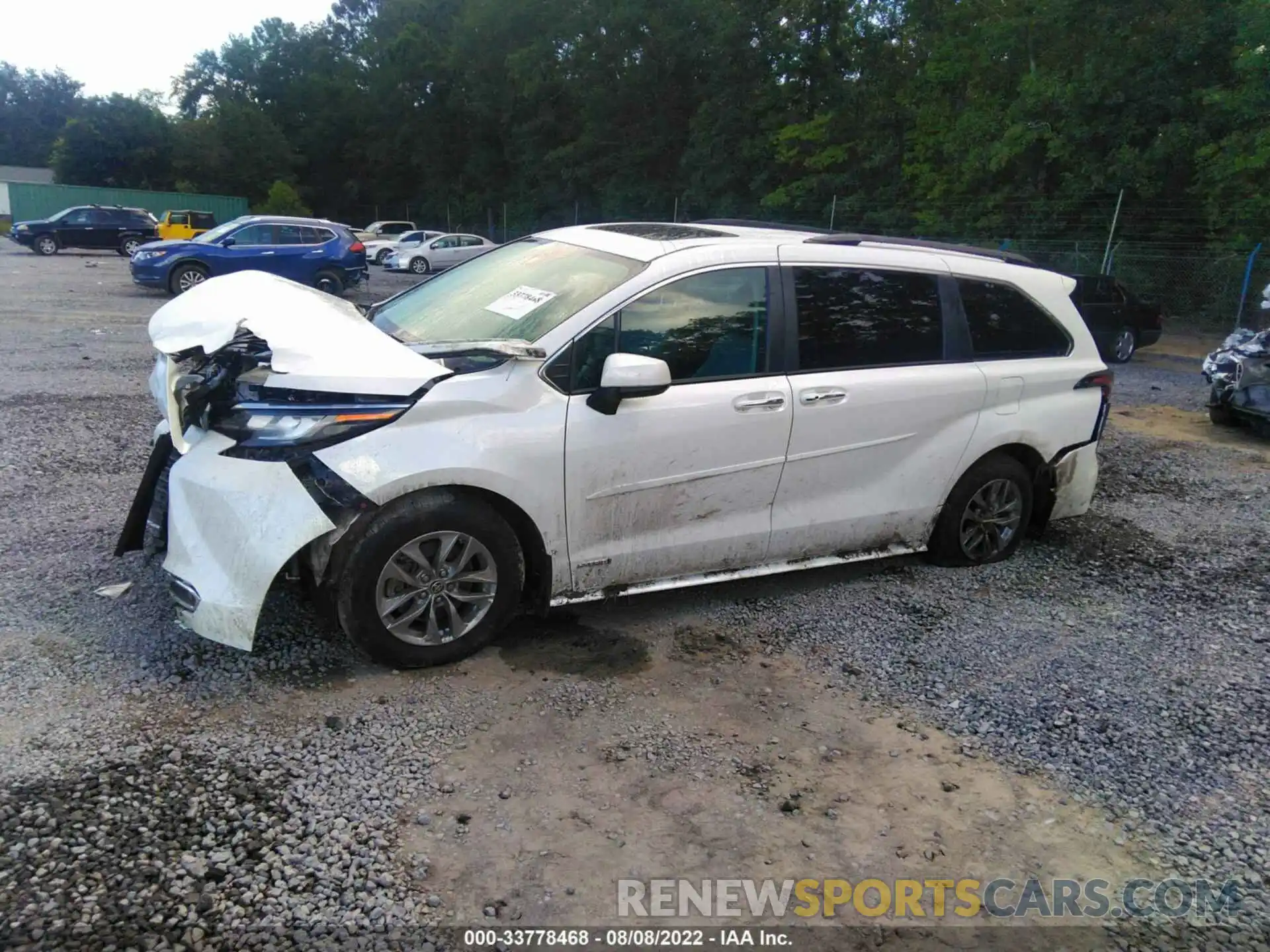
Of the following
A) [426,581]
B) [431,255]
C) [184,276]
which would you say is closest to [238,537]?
[426,581]

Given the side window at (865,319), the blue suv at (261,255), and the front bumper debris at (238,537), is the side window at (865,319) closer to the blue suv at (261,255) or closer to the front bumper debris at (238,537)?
the front bumper debris at (238,537)

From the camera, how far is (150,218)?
1107 inches

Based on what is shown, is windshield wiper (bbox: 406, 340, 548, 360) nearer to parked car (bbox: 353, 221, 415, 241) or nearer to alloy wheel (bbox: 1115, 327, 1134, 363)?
alloy wheel (bbox: 1115, 327, 1134, 363)

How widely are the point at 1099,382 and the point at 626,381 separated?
127 inches

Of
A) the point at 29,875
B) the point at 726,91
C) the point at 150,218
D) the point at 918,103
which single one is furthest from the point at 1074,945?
the point at 726,91

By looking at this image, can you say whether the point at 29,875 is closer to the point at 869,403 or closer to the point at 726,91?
the point at 869,403

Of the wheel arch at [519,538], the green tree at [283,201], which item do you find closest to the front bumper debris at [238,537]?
the wheel arch at [519,538]

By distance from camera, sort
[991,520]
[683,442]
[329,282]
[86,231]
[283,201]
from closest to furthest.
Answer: [683,442] → [991,520] → [329,282] → [86,231] → [283,201]

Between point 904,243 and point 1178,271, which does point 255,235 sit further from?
point 1178,271

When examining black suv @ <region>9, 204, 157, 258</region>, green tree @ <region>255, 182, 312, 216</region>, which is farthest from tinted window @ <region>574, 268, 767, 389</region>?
green tree @ <region>255, 182, 312, 216</region>

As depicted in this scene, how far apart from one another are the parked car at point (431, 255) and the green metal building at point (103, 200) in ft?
35.1

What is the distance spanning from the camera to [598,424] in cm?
Result: 386

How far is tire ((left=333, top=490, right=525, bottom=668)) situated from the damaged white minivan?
0.01 metres

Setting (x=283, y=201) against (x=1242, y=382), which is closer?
(x=1242, y=382)
